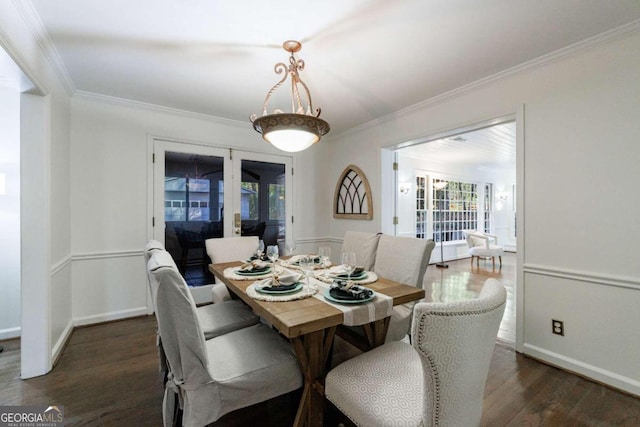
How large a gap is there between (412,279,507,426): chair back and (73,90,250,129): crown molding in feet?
11.4

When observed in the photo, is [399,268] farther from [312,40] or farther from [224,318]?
[312,40]

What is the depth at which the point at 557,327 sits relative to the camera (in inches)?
82.7

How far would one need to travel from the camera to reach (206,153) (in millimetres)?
3465

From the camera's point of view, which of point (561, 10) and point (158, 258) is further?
point (561, 10)

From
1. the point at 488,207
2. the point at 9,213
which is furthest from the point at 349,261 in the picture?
the point at 488,207

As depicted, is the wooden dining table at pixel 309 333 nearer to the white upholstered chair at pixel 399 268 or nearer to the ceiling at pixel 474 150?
the white upholstered chair at pixel 399 268

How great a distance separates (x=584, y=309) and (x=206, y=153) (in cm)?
400

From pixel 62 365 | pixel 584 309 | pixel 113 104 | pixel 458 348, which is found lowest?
pixel 62 365

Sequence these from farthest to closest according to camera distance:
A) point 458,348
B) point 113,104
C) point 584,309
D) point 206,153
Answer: point 206,153 < point 113,104 < point 584,309 < point 458,348

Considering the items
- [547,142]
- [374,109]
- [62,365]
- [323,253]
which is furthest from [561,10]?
[62,365]

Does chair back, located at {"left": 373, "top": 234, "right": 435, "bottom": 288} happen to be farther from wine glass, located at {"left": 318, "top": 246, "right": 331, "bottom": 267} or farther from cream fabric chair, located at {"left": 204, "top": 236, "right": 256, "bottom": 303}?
cream fabric chair, located at {"left": 204, "top": 236, "right": 256, "bottom": 303}

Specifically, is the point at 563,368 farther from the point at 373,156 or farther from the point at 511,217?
the point at 511,217

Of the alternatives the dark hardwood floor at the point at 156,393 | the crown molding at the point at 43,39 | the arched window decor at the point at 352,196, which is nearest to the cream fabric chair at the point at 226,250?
the dark hardwood floor at the point at 156,393

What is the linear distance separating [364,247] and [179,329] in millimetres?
1780
